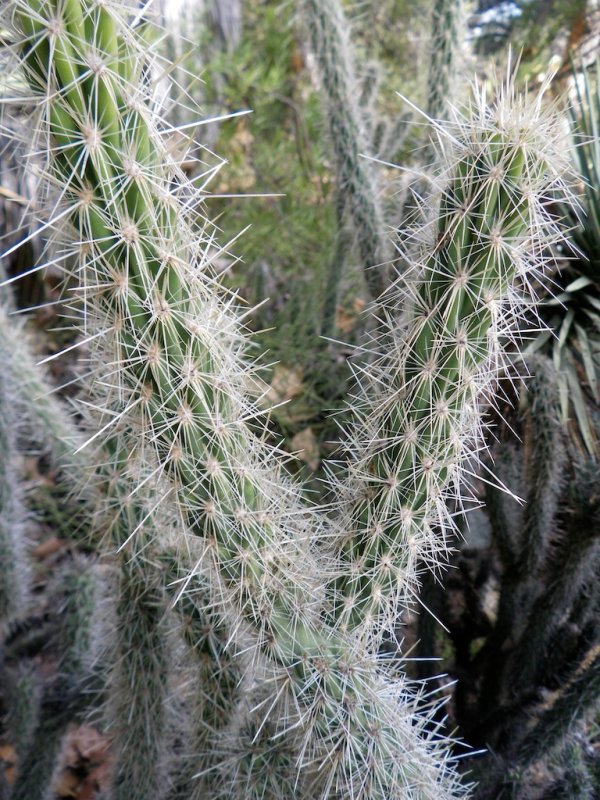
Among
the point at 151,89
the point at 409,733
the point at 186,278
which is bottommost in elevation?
the point at 409,733

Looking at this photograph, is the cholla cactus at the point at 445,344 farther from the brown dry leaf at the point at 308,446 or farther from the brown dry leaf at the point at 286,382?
the brown dry leaf at the point at 286,382

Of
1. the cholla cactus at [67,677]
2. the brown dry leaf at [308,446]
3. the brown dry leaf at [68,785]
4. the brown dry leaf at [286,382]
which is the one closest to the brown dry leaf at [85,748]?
the brown dry leaf at [68,785]

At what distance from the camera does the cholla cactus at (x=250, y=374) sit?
106 cm

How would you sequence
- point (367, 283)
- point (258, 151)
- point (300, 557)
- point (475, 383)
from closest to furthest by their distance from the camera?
point (475, 383) → point (300, 557) → point (367, 283) → point (258, 151)

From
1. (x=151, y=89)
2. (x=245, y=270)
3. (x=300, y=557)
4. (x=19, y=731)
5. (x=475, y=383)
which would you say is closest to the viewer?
(x=151, y=89)

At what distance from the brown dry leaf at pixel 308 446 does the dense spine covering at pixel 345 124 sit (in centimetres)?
66

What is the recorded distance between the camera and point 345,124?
262cm

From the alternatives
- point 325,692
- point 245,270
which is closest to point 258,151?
point 245,270

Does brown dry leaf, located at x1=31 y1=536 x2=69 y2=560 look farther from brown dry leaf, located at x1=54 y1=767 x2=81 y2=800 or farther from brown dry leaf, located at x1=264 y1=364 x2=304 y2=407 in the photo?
brown dry leaf, located at x1=264 y1=364 x2=304 y2=407

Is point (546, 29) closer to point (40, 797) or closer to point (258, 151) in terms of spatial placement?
point (258, 151)

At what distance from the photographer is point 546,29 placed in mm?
4965

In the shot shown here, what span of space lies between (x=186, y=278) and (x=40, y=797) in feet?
6.02

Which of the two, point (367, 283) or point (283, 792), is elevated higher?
point (367, 283)

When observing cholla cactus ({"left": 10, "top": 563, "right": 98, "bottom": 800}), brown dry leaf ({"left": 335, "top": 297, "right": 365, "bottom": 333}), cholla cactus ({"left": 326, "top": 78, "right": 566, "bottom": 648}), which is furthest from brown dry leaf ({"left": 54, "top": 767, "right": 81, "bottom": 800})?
brown dry leaf ({"left": 335, "top": 297, "right": 365, "bottom": 333})
